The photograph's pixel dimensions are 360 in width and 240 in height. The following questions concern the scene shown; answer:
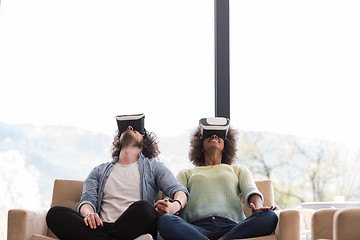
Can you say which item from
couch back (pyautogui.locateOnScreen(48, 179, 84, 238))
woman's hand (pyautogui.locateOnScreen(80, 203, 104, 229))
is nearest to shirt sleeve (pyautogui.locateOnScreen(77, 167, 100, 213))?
couch back (pyautogui.locateOnScreen(48, 179, 84, 238))

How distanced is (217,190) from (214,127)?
0.48 m

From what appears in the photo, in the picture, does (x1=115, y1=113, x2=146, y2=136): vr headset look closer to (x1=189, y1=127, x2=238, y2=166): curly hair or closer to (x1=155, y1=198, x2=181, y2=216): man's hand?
(x1=189, y1=127, x2=238, y2=166): curly hair

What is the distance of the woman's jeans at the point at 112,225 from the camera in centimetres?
269

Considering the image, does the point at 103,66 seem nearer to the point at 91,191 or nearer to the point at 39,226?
the point at 91,191

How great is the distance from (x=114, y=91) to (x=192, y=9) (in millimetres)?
1009

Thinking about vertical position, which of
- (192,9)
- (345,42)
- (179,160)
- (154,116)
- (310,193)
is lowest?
(310,193)

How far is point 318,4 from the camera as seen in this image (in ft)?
14.3

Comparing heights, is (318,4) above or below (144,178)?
above

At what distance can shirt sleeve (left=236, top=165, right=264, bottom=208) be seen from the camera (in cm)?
307

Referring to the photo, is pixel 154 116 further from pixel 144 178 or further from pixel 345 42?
pixel 345 42

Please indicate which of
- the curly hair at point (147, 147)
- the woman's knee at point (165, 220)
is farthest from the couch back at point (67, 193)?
the woman's knee at point (165, 220)

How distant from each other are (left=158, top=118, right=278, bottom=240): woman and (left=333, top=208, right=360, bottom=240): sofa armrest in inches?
22.7

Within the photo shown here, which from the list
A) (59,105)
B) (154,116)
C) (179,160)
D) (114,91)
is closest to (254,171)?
(179,160)

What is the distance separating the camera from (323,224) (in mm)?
2580
